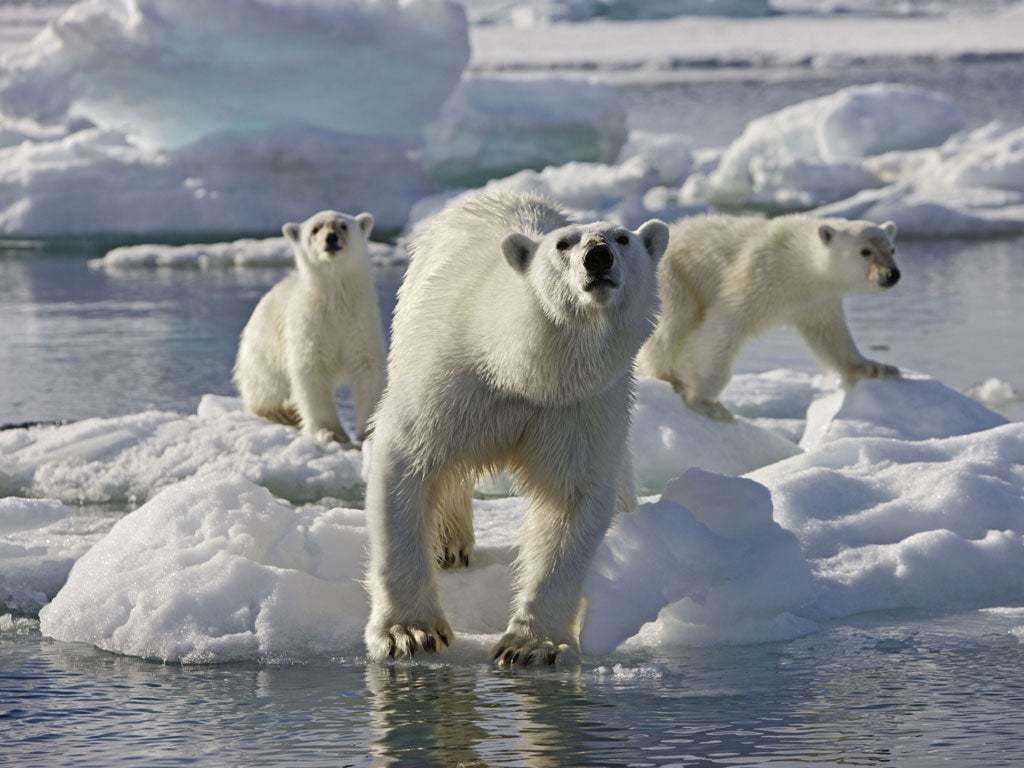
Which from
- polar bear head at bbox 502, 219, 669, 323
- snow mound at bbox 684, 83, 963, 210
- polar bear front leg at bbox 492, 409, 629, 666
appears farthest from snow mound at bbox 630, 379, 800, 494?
snow mound at bbox 684, 83, 963, 210

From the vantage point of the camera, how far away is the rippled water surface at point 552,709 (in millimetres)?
2910

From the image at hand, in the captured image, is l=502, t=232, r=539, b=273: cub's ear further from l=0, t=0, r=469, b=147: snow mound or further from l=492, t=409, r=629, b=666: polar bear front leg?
l=0, t=0, r=469, b=147: snow mound

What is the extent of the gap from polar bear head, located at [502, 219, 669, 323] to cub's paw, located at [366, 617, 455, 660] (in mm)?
858

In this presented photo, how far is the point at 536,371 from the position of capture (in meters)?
3.31

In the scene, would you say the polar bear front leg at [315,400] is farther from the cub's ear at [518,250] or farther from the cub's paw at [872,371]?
the cub's ear at [518,250]

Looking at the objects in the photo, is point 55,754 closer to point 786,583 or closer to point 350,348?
point 786,583

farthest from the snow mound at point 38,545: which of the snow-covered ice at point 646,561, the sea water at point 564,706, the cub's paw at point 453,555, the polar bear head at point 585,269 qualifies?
the polar bear head at point 585,269

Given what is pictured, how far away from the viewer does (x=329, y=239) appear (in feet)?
20.8

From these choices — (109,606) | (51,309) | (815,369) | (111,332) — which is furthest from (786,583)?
(51,309)

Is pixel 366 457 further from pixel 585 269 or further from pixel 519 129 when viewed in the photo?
pixel 519 129

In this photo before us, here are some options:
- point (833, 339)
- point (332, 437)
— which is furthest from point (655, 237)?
point (833, 339)

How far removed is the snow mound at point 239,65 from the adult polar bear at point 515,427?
12.2m

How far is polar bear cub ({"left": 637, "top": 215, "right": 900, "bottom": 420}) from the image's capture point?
6289 mm

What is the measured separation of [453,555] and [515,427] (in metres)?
0.81
